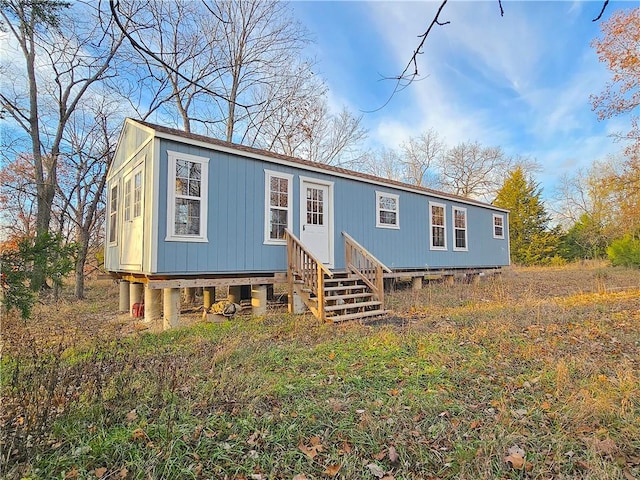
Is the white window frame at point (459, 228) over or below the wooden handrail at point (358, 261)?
over

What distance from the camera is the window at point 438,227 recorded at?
11625mm

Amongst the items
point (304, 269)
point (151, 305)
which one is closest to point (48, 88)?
point (151, 305)

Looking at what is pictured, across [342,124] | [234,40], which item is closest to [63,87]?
[234,40]

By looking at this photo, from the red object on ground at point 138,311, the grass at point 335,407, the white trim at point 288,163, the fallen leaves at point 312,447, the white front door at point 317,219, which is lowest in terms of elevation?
the fallen leaves at point 312,447

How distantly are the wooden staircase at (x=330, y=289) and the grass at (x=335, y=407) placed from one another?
47.8 inches

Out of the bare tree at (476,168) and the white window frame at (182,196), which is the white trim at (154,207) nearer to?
the white window frame at (182,196)

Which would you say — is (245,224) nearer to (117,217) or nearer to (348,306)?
(348,306)

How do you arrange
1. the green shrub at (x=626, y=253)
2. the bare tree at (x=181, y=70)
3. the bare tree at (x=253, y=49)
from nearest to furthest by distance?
the bare tree at (x=181, y=70) → the bare tree at (x=253, y=49) → the green shrub at (x=626, y=253)

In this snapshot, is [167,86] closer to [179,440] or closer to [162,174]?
[162,174]

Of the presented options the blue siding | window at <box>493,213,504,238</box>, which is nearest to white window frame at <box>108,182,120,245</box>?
the blue siding

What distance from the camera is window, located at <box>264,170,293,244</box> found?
7718 mm

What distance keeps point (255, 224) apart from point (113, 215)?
479cm

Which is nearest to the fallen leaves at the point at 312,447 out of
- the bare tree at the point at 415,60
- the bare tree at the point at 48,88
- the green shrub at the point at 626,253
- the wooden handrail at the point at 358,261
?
the bare tree at the point at 415,60

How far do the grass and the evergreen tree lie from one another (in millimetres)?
21118
